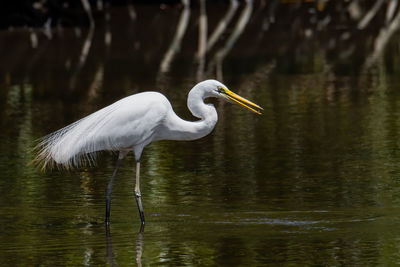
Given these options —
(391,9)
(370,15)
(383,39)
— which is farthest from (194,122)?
(391,9)

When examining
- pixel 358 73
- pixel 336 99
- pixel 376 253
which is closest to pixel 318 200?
pixel 376 253

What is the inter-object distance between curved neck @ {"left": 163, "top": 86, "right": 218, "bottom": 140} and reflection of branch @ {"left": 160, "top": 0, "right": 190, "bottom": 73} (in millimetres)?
10978

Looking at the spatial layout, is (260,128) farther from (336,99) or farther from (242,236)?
(242,236)

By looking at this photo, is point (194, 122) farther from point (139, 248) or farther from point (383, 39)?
point (383, 39)

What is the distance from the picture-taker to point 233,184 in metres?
10.1

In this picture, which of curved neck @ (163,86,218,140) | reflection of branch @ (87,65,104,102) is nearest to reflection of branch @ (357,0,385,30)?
reflection of branch @ (87,65,104,102)

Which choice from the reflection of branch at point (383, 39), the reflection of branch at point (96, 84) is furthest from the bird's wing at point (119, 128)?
the reflection of branch at point (383, 39)

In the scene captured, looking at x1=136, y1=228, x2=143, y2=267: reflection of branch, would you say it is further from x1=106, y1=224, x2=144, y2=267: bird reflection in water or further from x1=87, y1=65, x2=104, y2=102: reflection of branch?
x1=87, y1=65, x2=104, y2=102: reflection of branch

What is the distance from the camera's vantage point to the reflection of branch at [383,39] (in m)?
21.0

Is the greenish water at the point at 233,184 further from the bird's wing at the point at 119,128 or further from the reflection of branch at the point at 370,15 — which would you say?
the reflection of branch at the point at 370,15

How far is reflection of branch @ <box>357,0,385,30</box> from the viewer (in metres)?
28.5

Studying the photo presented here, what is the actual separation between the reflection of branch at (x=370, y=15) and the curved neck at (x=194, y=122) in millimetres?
19224

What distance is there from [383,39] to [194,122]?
16.2 metres

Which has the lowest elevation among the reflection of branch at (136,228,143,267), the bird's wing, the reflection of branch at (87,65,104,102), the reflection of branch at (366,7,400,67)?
the reflection of branch at (136,228,143,267)
